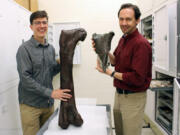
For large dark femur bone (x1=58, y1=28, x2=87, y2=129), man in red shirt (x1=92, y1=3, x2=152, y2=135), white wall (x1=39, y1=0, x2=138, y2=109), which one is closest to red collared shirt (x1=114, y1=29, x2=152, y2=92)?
man in red shirt (x1=92, y1=3, x2=152, y2=135)

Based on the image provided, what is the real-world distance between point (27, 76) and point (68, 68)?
14.2 inches

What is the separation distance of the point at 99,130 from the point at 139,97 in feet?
1.47

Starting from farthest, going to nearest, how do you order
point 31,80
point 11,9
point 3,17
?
point 11,9, point 3,17, point 31,80

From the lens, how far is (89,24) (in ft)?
9.22

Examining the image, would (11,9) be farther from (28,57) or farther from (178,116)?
(178,116)

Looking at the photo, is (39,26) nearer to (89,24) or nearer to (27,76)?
(27,76)

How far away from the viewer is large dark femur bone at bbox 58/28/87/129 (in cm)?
117

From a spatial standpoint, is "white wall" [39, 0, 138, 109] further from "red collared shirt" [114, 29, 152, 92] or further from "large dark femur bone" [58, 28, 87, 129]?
"large dark femur bone" [58, 28, 87, 129]

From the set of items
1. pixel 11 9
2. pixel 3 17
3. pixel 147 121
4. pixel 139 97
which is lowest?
pixel 147 121

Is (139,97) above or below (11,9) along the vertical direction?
below

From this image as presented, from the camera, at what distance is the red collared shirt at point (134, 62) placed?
126cm

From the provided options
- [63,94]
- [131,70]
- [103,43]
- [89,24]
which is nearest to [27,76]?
[63,94]

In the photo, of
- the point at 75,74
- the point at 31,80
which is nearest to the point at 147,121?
the point at 75,74

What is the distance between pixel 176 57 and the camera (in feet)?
4.92
